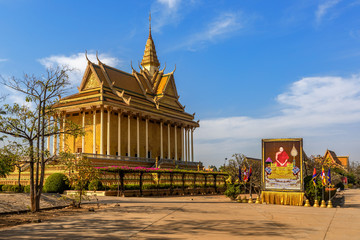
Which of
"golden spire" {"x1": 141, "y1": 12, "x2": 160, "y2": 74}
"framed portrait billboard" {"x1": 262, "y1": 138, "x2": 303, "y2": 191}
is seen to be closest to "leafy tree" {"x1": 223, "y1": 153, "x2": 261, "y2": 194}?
"framed portrait billboard" {"x1": 262, "y1": 138, "x2": 303, "y2": 191}

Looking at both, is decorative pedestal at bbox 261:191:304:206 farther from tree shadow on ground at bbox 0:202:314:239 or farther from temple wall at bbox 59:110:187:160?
temple wall at bbox 59:110:187:160

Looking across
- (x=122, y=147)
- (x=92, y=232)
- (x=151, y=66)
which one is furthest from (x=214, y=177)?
(x=151, y=66)

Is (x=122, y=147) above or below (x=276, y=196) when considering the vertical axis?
above

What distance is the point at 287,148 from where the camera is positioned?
1908 cm

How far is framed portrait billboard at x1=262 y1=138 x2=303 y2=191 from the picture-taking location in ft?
61.4

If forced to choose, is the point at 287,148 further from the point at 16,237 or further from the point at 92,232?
the point at 16,237

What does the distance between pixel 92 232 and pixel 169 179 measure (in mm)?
20744

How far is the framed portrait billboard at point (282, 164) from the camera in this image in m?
18.7

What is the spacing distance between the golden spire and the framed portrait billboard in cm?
4370

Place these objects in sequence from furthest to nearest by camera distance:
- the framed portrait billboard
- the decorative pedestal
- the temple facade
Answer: the temple facade
the framed portrait billboard
the decorative pedestal

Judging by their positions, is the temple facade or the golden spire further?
the golden spire

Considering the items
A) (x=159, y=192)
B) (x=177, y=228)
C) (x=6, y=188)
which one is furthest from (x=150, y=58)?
(x=177, y=228)

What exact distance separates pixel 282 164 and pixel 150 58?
150 feet

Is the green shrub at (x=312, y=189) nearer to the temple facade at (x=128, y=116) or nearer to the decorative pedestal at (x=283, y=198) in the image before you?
the decorative pedestal at (x=283, y=198)
